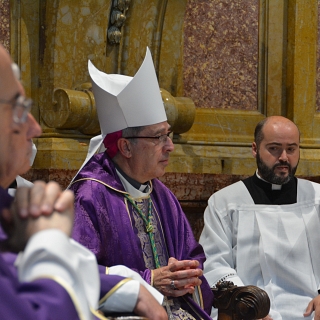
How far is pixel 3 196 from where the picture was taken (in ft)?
6.23

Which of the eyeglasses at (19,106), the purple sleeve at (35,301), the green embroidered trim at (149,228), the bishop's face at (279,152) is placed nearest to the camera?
the purple sleeve at (35,301)

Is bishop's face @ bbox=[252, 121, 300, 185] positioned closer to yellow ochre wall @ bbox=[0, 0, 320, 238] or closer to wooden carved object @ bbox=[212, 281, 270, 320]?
yellow ochre wall @ bbox=[0, 0, 320, 238]

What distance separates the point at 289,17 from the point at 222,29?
676 mm

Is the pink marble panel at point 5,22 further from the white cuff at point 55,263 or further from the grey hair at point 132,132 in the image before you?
the white cuff at point 55,263

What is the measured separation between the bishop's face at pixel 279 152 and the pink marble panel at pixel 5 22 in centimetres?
207

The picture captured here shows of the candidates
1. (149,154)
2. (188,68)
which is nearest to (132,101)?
(149,154)

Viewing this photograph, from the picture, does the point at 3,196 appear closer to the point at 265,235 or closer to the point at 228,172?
the point at 265,235

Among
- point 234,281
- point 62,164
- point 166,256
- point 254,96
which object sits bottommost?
point 234,281

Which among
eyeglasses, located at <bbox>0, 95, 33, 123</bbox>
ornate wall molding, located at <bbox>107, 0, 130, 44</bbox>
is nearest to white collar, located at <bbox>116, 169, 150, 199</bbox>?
ornate wall molding, located at <bbox>107, 0, 130, 44</bbox>

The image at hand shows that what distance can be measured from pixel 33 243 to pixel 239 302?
302cm

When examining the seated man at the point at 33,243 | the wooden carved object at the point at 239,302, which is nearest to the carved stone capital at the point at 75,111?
the wooden carved object at the point at 239,302

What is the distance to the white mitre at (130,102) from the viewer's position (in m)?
4.30

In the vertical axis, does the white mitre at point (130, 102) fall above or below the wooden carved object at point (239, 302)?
above

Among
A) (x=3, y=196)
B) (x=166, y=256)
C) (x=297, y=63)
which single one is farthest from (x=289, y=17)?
(x=3, y=196)
